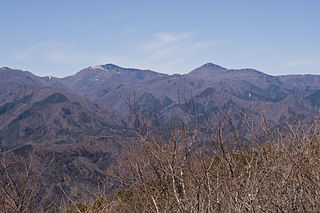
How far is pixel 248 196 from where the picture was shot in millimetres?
4949

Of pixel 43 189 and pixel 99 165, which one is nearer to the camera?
pixel 43 189

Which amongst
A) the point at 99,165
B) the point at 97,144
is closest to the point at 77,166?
the point at 99,165

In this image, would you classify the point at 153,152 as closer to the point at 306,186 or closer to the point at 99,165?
the point at 306,186

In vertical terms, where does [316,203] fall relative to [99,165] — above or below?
above

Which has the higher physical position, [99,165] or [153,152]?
[153,152]

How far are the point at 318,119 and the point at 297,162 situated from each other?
11.8 ft

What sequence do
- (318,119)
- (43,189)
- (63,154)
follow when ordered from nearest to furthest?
(318,119) < (43,189) < (63,154)

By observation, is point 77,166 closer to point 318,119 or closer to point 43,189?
point 43,189

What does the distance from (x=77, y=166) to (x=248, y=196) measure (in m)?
163

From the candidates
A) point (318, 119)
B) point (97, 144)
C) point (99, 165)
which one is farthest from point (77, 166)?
point (318, 119)

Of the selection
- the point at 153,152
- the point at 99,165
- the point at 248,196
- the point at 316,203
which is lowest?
the point at 99,165

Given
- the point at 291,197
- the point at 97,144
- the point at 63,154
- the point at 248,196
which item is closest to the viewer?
the point at 248,196

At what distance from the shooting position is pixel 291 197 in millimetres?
5328

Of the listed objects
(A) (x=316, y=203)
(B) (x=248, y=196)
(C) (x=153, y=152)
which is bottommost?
(A) (x=316, y=203)
